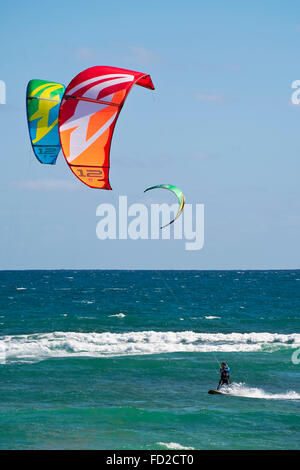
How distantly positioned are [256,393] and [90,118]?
1180 centimetres

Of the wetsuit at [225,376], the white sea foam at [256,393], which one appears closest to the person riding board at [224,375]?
the wetsuit at [225,376]

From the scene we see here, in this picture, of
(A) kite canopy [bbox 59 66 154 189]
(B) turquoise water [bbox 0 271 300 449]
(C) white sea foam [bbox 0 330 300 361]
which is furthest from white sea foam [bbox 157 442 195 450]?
(C) white sea foam [bbox 0 330 300 361]

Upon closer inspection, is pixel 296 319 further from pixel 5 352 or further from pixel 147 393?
pixel 147 393

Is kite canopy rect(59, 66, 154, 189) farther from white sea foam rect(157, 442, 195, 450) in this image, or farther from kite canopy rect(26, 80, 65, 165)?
white sea foam rect(157, 442, 195, 450)

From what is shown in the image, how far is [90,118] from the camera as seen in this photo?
53.7 ft

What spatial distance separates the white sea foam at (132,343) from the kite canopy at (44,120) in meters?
12.9

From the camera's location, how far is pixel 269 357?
3109cm

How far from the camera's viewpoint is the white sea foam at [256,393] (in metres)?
22.8

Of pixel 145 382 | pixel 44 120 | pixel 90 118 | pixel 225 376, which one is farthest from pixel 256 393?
pixel 90 118

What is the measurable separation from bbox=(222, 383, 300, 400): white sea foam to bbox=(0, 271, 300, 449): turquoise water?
0.11ft

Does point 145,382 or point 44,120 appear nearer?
point 44,120

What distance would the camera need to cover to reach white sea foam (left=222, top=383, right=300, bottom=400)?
22766 mm

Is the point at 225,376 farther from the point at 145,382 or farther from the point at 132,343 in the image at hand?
the point at 132,343
